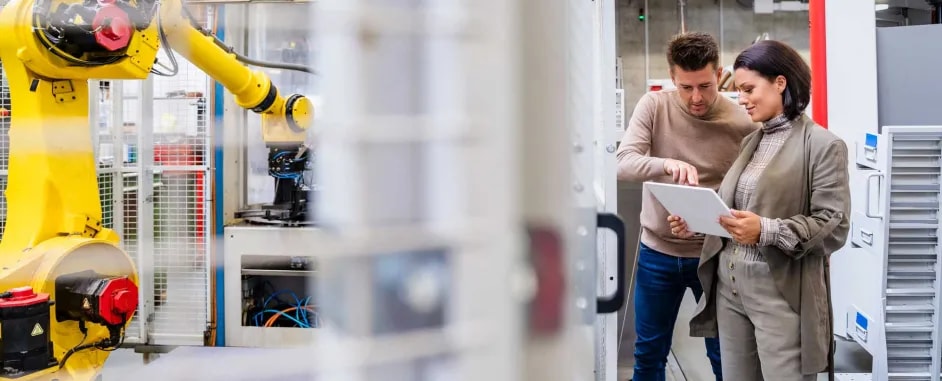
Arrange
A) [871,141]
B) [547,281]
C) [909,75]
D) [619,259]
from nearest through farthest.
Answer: [547,281]
[619,259]
[871,141]
[909,75]

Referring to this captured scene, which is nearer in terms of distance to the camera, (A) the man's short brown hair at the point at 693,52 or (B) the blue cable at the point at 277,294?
(A) the man's short brown hair at the point at 693,52

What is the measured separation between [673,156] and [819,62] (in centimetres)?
149

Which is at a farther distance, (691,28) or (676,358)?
(691,28)

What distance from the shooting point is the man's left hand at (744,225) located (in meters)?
1.56

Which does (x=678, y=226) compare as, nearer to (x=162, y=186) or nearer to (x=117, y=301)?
(x=117, y=301)

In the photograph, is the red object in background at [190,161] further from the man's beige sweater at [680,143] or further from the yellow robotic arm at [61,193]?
the man's beige sweater at [680,143]

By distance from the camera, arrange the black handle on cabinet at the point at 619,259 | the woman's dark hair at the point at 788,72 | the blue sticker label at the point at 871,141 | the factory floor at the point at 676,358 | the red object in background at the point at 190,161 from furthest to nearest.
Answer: the red object in background at the point at 190,161, the factory floor at the point at 676,358, the blue sticker label at the point at 871,141, the woman's dark hair at the point at 788,72, the black handle on cabinet at the point at 619,259

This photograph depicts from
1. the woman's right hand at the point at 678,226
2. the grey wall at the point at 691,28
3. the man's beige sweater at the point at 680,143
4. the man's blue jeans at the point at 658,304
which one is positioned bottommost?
the man's blue jeans at the point at 658,304

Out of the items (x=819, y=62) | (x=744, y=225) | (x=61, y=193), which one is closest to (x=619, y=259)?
(x=744, y=225)

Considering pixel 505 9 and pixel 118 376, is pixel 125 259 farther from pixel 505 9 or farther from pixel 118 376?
pixel 505 9

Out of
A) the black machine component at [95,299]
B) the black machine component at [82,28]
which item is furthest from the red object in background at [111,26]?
the black machine component at [95,299]

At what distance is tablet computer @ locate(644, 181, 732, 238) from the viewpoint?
1559mm

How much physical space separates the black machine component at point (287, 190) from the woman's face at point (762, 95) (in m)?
2.00

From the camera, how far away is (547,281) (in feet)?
1.42
